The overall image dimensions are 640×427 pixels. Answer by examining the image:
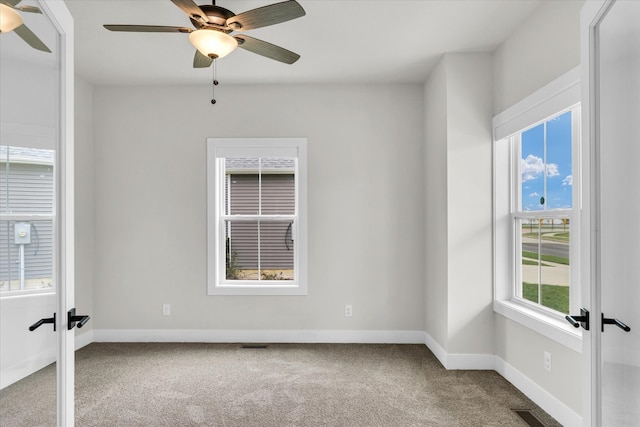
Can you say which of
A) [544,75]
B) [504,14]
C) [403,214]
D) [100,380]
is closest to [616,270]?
[544,75]

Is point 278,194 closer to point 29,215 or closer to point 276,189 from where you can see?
point 276,189

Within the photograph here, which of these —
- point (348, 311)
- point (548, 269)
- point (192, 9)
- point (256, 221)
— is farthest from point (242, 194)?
point (548, 269)

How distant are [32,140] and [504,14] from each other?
9.95 ft

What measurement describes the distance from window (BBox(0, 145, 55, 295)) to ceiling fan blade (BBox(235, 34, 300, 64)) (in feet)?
4.56

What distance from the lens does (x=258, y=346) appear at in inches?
164

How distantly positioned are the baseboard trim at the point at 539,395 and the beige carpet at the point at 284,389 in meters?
0.05

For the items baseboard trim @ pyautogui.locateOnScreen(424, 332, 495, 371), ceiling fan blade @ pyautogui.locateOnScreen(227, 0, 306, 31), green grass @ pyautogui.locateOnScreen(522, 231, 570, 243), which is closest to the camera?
ceiling fan blade @ pyautogui.locateOnScreen(227, 0, 306, 31)

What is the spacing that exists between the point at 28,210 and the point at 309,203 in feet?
10.5

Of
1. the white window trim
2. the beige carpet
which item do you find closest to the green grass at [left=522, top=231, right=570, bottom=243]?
the white window trim

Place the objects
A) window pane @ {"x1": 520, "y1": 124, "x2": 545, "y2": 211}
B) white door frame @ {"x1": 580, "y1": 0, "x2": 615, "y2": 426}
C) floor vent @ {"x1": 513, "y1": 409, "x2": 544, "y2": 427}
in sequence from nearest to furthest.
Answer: white door frame @ {"x1": 580, "y1": 0, "x2": 615, "y2": 426} → floor vent @ {"x1": 513, "y1": 409, "x2": 544, "y2": 427} → window pane @ {"x1": 520, "y1": 124, "x2": 545, "y2": 211}

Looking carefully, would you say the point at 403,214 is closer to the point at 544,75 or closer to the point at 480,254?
the point at 480,254

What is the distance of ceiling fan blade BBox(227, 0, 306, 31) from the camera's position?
2045mm

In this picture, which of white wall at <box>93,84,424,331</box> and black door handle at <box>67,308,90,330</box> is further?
white wall at <box>93,84,424,331</box>

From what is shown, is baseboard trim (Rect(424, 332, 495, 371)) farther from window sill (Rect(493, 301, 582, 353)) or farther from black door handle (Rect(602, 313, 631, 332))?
black door handle (Rect(602, 313, 631, 332))
